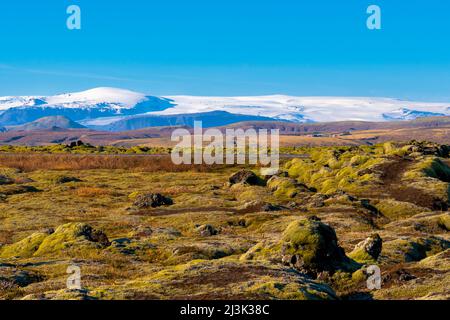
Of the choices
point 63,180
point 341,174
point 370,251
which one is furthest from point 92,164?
point 370,251

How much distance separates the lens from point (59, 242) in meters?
38.8

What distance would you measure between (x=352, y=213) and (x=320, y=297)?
32050 mm

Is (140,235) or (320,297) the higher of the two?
(320,297)

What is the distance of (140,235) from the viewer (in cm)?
4441

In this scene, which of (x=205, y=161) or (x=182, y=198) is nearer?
(x=182, y=198)

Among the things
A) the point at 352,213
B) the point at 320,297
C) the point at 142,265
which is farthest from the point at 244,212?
the point at 320,297

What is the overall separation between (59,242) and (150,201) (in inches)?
1084

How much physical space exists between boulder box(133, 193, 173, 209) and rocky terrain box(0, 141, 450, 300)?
0.16 m

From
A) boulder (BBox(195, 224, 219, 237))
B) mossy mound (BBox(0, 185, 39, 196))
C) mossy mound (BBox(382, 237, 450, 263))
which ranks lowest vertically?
mossy mound (BBox(0, 185, 39, 196))

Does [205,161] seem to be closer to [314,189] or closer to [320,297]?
[314,189]

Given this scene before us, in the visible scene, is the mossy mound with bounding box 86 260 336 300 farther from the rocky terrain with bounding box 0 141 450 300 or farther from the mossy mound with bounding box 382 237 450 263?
the mossy mound with bounding box 382 237 450 263

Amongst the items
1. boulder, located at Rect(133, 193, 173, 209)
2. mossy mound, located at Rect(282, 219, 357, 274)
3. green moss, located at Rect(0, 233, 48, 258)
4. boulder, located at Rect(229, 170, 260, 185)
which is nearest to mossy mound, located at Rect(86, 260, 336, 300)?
mossy mound, located at Rect(282, 219, 357, 274)

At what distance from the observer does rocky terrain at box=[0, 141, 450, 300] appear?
23188mm

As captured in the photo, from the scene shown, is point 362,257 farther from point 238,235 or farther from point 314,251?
point 238,235
